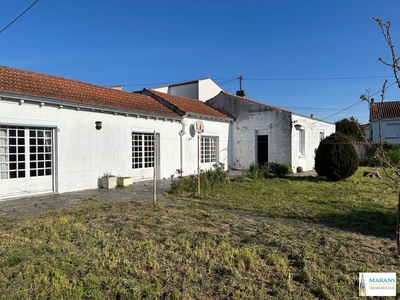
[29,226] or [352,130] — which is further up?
[352,130]

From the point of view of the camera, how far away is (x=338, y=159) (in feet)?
41.6

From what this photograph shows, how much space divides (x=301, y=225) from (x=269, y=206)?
73.6 inches

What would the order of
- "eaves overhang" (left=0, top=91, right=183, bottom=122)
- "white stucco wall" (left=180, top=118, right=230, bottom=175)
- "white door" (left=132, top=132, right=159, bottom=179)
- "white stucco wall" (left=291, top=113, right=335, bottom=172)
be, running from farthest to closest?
1. "white stucco wall" (left=291, top=113, right=335, bottom=172)
2. "white stucco wall" (left=180, top=118, right=230, bottom=175)
3. "white door" (left=132, top=132, right=159, bottom=179)
4. "eaves overhang" (left=0, top=91, right=183, bottom=122)

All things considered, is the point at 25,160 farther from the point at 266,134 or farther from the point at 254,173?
the point at 266,134

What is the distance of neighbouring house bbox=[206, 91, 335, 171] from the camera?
1725cm

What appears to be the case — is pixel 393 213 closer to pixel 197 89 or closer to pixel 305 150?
pixel 305 150

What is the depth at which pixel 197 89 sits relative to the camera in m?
24.5

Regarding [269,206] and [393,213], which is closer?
[393,213]

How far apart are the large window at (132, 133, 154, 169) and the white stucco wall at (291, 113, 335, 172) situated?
8813 mm

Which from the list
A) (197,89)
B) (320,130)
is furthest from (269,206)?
(197,89)

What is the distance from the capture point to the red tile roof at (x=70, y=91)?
952cm

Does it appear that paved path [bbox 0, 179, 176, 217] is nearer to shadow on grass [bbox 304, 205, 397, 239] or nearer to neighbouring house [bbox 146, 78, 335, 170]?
shadow on grass [bbox 304, 205, 397, 239]

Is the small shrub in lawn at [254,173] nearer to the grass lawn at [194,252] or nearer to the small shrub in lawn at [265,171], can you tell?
the small shrub in lawn at [265,171]

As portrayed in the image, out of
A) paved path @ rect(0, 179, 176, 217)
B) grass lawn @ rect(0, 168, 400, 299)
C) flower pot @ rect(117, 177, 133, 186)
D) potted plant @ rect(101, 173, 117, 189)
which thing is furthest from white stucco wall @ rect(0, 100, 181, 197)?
grass lawn @ rect(0, 168, 400, 299)
